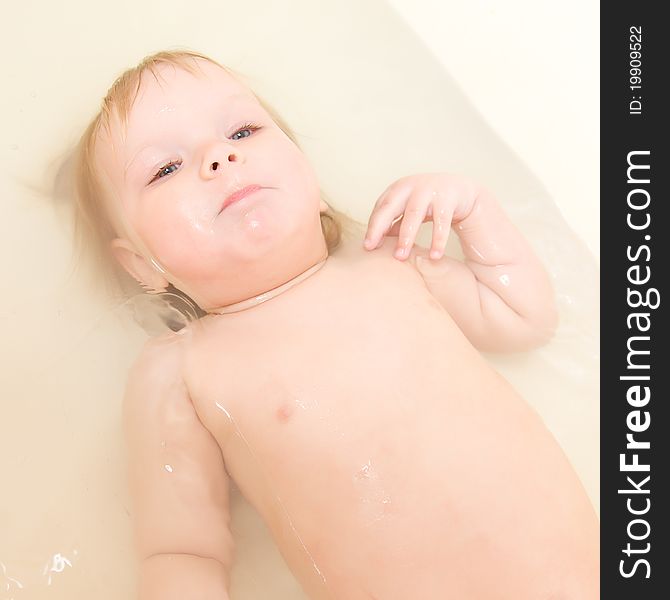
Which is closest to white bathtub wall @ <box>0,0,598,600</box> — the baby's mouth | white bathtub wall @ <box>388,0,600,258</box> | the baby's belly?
white bathtub wall @ <box>388,0,600,258</box>

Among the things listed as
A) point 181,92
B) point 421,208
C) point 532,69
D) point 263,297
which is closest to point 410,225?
point 421,208

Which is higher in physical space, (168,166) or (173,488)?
(168,166)

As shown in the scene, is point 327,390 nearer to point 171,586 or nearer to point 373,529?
point 373,529

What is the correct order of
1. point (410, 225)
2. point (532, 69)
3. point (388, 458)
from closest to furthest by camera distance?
point (388, 458) < point (410, 225) < point (532, 69)

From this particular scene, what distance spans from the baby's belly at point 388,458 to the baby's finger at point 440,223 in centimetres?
8

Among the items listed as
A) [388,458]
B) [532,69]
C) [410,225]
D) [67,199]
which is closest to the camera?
[388,458]

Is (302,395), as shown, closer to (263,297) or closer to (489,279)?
(263,297)

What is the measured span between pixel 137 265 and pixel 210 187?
0.16m

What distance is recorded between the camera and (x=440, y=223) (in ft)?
2.86

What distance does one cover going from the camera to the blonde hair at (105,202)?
0.85 m

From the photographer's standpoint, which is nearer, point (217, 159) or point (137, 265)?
point (217, 159)

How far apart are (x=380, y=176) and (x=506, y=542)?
1.73ft

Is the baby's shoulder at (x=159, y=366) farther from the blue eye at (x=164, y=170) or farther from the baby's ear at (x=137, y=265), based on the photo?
the blue eye at (x=164, y=170)

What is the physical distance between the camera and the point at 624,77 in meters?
0.94
